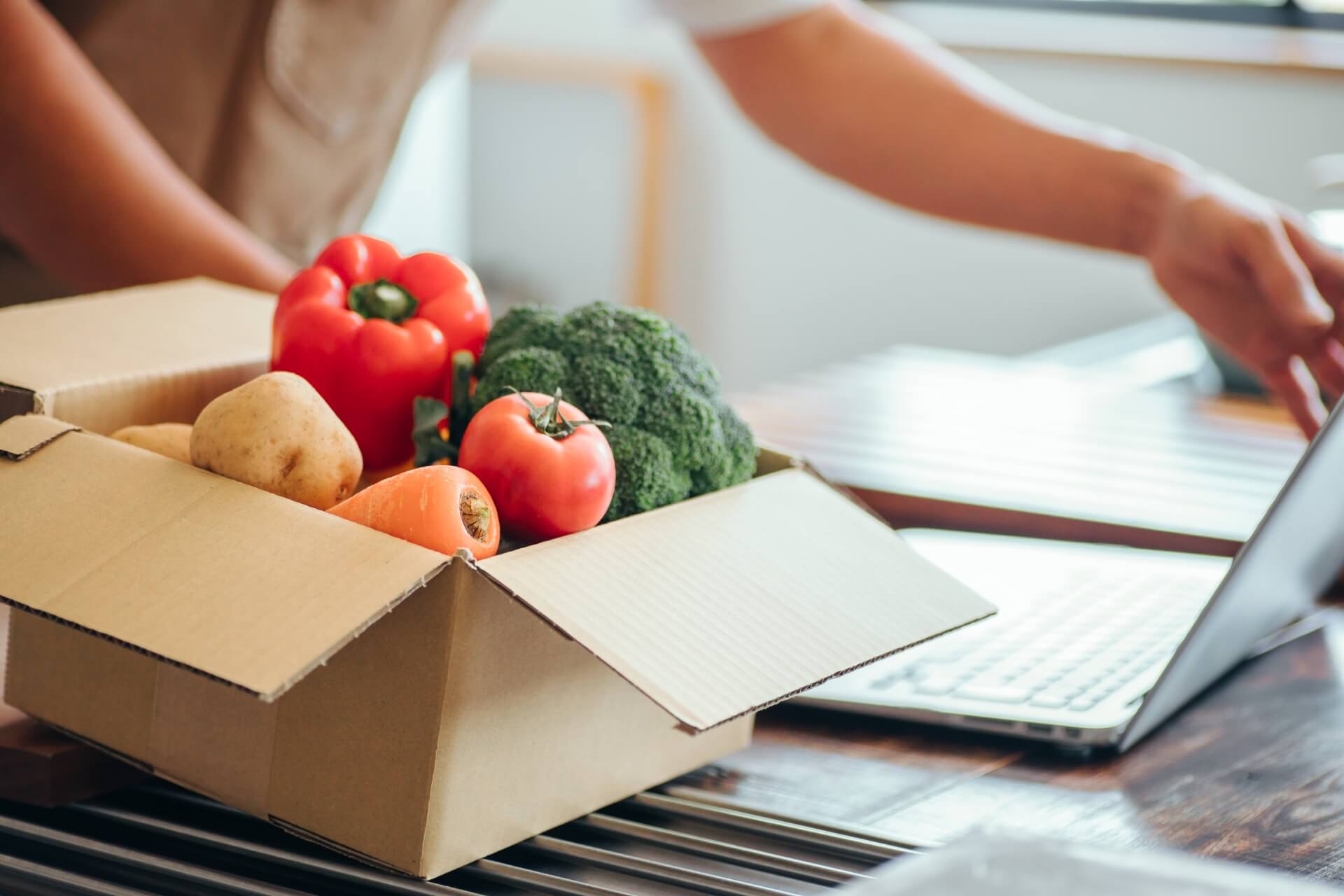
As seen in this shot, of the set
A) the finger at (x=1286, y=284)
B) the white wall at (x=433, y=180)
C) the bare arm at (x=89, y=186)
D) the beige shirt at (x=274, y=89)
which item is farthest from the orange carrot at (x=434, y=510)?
the white wall at (x=433, y=180)

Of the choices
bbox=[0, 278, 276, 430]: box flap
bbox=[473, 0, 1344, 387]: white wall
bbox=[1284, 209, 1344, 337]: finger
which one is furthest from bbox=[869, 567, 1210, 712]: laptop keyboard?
bbox=[473, 0, 1344, 387]: white wall

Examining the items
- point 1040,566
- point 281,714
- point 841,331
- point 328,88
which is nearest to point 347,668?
point 281,714

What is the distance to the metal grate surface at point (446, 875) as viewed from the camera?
1.91 feet

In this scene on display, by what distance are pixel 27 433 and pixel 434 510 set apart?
0.77 ft

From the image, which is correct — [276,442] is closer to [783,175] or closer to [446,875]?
[446,875]

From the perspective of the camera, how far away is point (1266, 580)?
831 mm

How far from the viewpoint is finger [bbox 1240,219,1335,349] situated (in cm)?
108

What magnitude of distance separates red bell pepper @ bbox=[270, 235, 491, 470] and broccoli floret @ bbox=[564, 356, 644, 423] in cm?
12

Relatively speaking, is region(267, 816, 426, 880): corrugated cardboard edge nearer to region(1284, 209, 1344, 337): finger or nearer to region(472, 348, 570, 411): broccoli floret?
region(472, 348, 570, 411): broccoli floret

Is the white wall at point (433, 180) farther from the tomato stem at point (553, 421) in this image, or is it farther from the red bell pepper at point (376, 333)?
the tomato stem at point (553, 421)

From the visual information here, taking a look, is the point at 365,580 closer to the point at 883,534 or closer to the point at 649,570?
the point at 649,570

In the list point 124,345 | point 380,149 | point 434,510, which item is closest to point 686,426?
point 434,510

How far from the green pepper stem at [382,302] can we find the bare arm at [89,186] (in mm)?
304

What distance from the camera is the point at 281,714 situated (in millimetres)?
633
